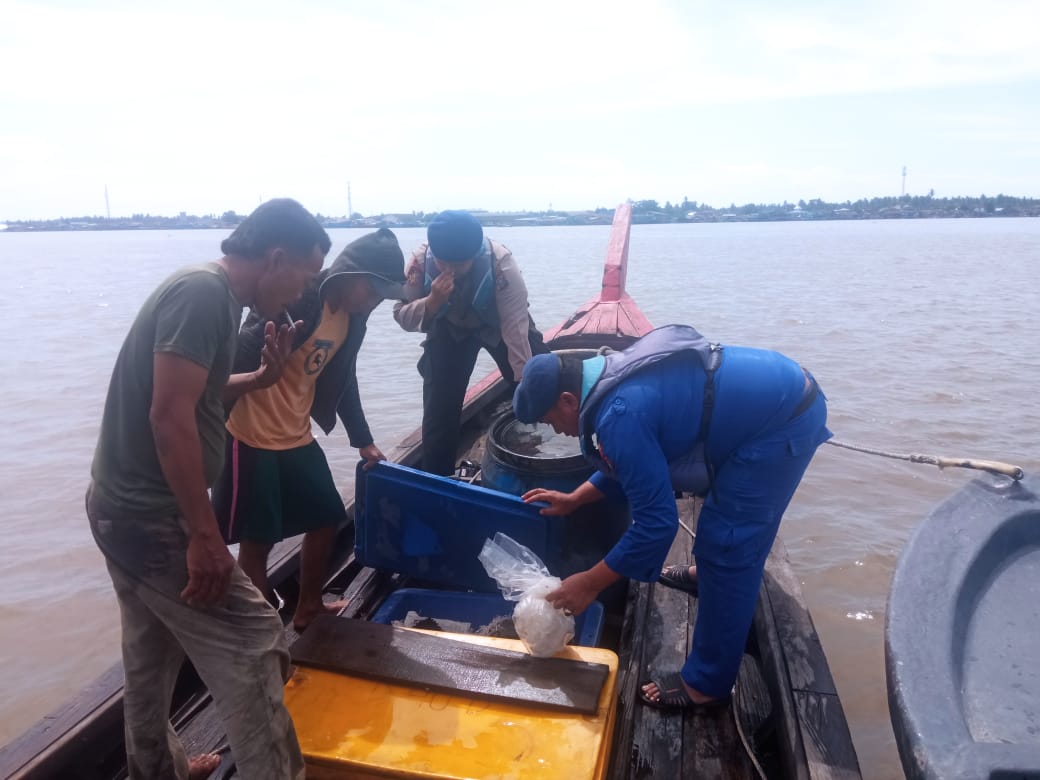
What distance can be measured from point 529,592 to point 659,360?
2.72 ft

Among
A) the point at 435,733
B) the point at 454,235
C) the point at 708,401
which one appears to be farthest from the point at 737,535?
the point at 454,235

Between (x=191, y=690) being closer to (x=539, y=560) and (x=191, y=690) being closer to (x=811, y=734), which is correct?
(x=539, y=560)

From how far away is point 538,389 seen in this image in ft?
7.79

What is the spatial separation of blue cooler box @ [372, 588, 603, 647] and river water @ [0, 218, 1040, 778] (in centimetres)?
180

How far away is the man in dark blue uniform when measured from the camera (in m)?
2.30

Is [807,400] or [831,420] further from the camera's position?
[831,420]

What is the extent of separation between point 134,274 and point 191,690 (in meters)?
34.0

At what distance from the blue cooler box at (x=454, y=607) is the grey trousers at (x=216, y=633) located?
112cm

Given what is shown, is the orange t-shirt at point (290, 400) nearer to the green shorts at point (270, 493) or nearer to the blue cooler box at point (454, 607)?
the green shorts at point (270, 493)

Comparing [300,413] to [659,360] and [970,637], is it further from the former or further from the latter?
[970,637]

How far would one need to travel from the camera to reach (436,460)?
4227 millimetres

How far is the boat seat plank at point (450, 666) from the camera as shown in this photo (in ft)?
7.02

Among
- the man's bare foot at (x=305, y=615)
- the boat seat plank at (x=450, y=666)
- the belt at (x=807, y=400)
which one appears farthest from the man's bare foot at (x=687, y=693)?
the man's bare foot at (x=305, y=615)

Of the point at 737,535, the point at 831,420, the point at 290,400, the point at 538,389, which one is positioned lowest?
the point at 831,420
